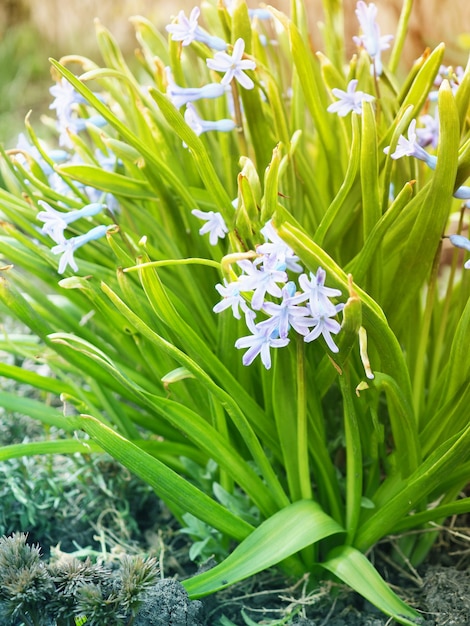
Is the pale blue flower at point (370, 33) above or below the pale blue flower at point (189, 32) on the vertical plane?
below

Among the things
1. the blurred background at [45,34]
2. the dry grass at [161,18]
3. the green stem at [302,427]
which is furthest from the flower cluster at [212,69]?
the blurred background at [45,34]

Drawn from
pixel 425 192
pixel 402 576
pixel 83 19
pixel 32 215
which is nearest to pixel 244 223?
pixel 425 192

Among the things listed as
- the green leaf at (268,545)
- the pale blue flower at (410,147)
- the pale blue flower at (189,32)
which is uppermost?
the pale blue flower at (189,32)

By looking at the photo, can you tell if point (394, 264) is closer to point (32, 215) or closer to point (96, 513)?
point (32, 215)

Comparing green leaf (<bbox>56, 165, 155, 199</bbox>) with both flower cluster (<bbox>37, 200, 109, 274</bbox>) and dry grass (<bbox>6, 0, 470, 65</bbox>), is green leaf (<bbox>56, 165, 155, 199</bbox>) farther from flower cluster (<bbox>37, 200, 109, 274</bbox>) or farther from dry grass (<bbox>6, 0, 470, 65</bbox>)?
dry grass (<bbox>6, 0, 470, 65</bbox>)

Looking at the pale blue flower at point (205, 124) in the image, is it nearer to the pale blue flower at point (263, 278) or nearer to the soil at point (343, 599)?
the pale blue flower at point (263, 278)

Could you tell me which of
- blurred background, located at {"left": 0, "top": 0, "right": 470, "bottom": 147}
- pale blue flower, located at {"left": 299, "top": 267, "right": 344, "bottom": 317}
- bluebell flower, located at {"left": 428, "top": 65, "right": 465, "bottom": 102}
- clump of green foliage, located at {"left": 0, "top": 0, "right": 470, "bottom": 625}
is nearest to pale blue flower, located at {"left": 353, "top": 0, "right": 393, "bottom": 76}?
clump of green foliage, located at {"left": 0, "top": 0, "right": 470, "bottom": 625}
